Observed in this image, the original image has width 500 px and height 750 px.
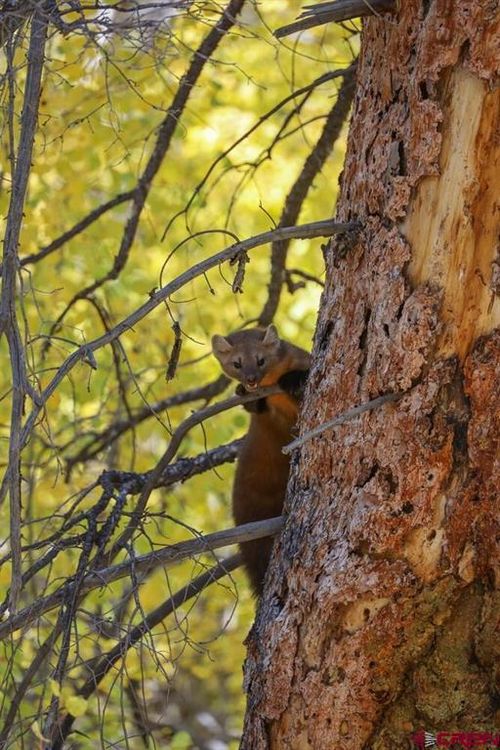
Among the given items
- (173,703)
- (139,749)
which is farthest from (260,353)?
(173,703)

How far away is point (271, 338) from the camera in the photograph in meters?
5.10

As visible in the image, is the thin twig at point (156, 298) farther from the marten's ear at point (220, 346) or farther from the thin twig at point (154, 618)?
the marten's ear at point (220, 346)

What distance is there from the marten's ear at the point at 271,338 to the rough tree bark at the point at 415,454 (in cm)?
208

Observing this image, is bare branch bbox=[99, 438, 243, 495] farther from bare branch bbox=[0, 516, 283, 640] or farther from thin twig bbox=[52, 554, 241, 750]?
bare branch bbox=[0, 516, 283, 640]

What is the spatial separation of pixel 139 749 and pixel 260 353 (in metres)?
4.14

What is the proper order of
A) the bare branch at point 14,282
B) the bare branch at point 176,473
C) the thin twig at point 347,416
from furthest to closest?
the bare branch at point 176,473 < the thin twig at point 347,416 < the bare branch at point 14,282

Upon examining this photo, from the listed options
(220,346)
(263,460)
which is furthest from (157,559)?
(220,346)

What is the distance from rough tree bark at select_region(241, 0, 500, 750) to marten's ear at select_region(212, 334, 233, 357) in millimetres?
2466

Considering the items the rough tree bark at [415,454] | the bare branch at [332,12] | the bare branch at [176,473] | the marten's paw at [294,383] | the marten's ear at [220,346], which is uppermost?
the marten's ear at [220,346]

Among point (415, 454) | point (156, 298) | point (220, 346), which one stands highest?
point (220, 346)

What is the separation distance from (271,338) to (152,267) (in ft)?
9.21

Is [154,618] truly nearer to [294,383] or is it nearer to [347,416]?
[294,383]

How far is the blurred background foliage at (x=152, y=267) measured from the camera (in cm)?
521

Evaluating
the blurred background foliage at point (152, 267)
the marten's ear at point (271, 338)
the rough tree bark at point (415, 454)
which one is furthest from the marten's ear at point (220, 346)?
the rough tree bark at point (415, 454)
